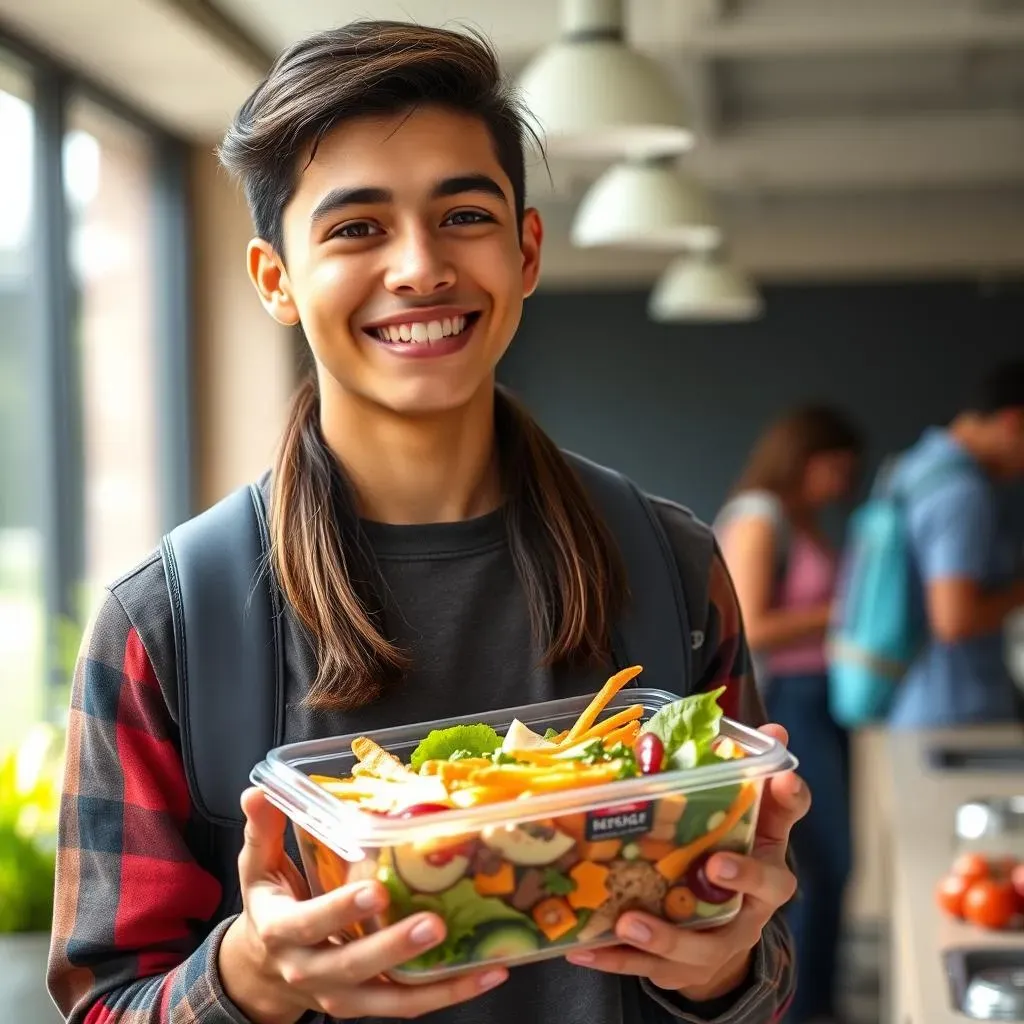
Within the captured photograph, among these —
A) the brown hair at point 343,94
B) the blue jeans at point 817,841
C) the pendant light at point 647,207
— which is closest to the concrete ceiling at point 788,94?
the pendant light at point 647,207

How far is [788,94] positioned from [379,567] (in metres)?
5.40

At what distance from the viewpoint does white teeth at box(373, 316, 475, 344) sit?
1059 millimetres

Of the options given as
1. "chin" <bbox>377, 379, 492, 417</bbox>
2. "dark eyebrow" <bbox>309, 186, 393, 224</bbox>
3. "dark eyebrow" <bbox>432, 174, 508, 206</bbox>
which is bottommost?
"chin" <bbox>377, 379, 492, 417</bbox>

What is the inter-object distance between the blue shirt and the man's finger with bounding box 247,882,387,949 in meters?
3.19

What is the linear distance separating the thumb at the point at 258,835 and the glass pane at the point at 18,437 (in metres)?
3.11

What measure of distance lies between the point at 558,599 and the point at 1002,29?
391 centimetres

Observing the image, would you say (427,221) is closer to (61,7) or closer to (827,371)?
(61,7)

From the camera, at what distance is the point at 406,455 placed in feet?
3.78

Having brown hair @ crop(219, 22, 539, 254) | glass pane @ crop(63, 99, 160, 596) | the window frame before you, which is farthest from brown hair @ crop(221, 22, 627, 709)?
glass pane @ crop(63, 99, 160, 596)

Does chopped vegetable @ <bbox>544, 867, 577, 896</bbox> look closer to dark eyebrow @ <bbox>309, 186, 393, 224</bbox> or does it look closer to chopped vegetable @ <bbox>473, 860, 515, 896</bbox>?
chopped vegetable @ <bbox>473, 860, 515, 896</bbox>

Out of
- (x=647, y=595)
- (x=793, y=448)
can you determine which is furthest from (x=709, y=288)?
(x=647, y=595)

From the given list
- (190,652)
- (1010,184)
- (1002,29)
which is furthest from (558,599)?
(1010,184)

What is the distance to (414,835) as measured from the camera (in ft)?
2.66

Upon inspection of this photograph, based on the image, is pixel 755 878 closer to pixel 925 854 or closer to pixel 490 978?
pixel 490 978
